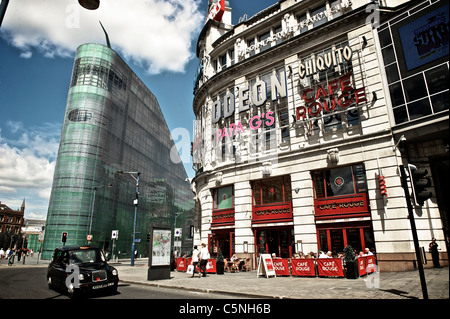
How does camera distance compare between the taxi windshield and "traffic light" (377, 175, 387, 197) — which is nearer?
the taxi windshield

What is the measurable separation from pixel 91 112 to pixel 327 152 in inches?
2136

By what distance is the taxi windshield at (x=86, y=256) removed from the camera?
10.9 m

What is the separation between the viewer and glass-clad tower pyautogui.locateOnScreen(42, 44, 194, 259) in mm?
54812

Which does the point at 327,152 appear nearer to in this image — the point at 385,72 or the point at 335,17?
the point at 385,72

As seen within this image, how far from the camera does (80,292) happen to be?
380 inches

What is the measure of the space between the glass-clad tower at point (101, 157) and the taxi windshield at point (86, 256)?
1491 inches

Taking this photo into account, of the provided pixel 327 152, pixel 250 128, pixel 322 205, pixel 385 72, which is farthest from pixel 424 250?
pixel 250 128

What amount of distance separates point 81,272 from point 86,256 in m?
1.39

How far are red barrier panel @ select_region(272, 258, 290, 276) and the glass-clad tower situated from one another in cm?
3848

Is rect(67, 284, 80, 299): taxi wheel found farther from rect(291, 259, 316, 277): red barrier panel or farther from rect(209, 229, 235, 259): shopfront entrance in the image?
rect(209, 229, 235, 259): shopfront entrance

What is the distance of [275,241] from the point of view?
20500mm

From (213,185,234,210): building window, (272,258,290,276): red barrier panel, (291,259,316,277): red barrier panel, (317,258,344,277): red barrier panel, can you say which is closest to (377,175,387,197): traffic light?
(317,258,344,277): red barrier panel

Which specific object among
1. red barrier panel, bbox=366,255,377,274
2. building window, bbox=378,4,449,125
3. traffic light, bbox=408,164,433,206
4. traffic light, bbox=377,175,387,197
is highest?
building window, bbox=378,4,449,125
